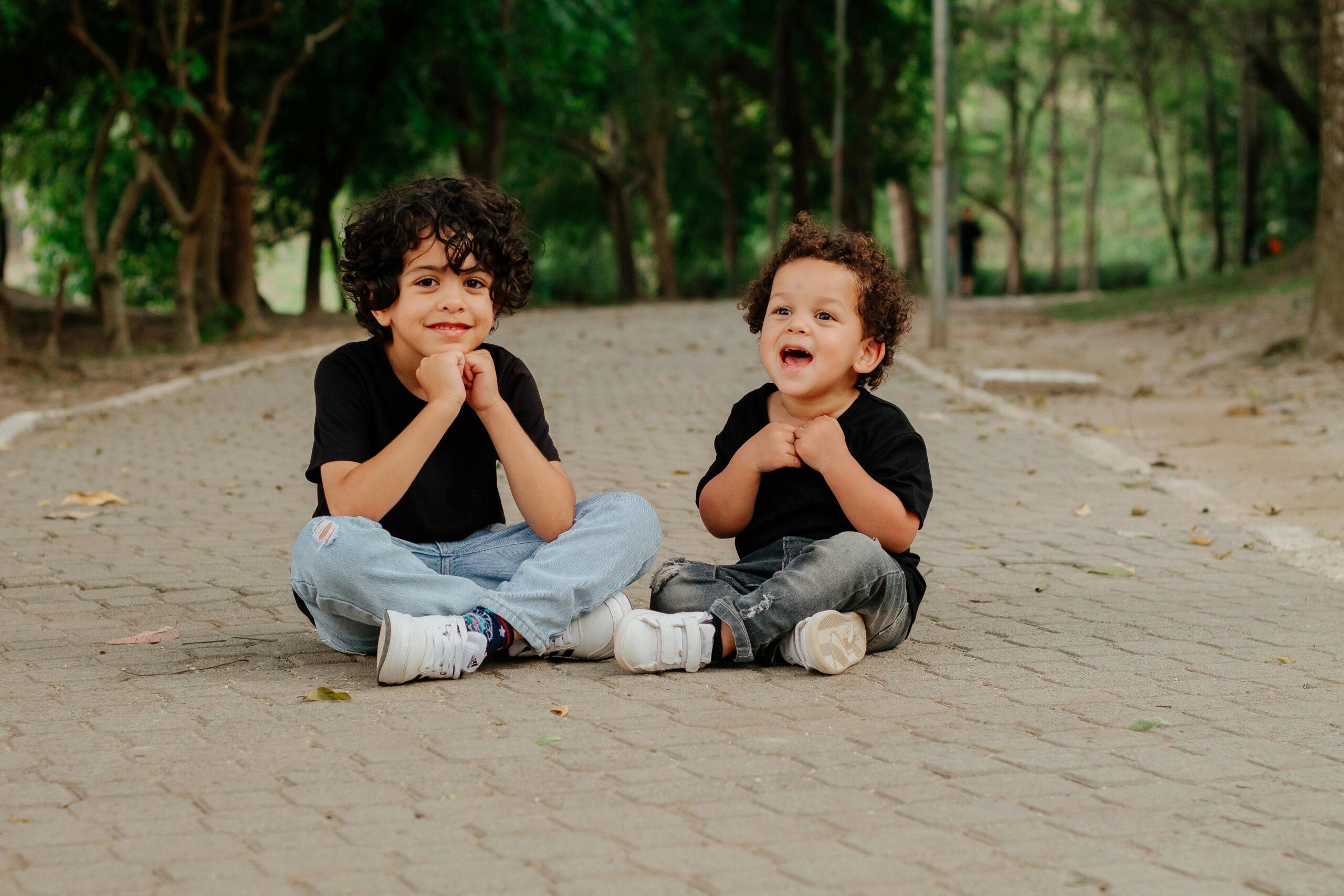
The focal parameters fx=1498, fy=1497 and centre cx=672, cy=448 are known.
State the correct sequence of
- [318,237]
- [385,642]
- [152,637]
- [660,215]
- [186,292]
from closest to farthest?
[385,642], [152,637], [186,292], [318,237], [660,215]

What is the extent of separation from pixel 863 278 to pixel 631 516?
2.87 ft

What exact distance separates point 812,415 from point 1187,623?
56.5 inches

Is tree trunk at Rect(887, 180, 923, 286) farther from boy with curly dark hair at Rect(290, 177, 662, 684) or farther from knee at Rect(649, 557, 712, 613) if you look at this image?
boy with curly dark hair at Rect(290, 177, 662, 684)

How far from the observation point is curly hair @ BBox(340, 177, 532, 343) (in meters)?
3.82

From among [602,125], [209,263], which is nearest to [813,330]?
[209,263]

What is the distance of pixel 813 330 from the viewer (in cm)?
385

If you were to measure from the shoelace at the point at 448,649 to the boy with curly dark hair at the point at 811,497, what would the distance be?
398 millimetres

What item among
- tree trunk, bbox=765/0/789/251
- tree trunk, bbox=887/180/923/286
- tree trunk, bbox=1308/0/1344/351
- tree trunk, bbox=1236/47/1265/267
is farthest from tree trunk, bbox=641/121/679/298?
tree trunk, bbox=1308/0/1344/351

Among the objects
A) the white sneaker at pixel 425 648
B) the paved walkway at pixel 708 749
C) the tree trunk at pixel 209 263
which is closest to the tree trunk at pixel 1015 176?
the tree trunk at pixel 209 263

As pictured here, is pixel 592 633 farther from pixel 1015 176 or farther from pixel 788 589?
pixel 1015 176

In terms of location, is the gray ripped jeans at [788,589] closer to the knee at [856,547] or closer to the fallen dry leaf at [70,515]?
the knee at [856,547]

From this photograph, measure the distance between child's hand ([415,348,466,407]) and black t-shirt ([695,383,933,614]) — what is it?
0.71m

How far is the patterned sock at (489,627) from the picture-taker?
3.79m

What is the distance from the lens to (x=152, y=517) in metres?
6.66
